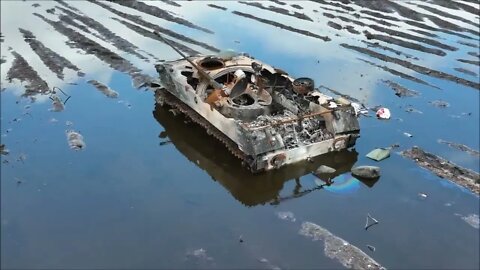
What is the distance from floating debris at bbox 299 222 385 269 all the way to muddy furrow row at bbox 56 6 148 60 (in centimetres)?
947

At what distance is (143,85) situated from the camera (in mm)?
15812

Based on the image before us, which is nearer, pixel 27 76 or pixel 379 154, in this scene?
pixel 379 154

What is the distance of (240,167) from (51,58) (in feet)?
27.8

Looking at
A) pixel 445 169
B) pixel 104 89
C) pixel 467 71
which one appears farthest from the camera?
pixel 467 71

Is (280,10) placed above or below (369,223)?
above

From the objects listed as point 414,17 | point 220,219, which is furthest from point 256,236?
point 414,17

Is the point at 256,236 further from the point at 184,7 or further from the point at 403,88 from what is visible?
the point at 184,7

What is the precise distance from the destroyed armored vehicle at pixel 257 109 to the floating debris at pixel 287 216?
1181 mm

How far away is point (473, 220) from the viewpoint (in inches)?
404

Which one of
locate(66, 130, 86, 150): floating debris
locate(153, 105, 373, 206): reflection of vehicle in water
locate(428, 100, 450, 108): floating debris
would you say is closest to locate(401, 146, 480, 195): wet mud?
locate(153, 105, 373, 206): reflection of vehicle in water

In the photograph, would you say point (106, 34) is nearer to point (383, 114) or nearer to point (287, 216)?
point (383, 114)

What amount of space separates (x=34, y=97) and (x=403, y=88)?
9828 millimetres

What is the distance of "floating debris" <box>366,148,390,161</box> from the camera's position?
1215 cm

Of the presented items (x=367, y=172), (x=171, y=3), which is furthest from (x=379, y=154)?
(x=171, y=3)
